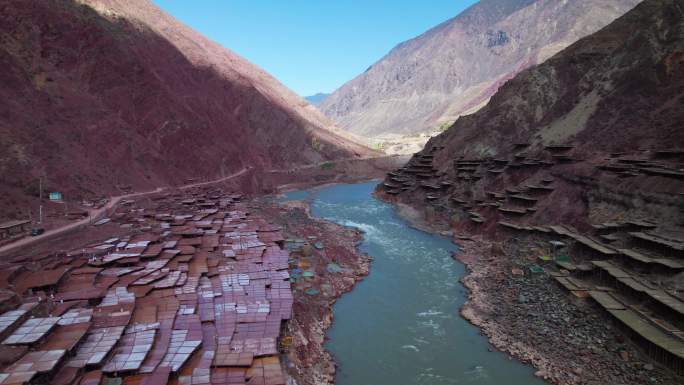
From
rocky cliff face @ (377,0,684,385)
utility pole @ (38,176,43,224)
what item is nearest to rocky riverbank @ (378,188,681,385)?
rocky cliff face @ (377,0,684,385)

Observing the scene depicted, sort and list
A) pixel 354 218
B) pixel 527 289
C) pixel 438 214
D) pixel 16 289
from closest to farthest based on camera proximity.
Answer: pixel 16 289
pixel 527 289
pixel 438 214
pixel 354 218

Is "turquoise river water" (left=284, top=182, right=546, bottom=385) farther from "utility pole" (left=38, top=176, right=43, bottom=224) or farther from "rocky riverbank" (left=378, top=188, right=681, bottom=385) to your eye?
"utility pole" (left=38, top=176, right=43, bottom=224)

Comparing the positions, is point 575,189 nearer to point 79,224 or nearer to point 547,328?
point 547,328

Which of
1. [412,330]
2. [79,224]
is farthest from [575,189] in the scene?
[79,224]

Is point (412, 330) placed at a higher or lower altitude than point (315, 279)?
lower

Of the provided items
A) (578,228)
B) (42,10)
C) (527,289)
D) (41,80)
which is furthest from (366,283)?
(42,10)

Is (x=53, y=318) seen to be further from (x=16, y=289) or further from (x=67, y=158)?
(x=67, y=158)

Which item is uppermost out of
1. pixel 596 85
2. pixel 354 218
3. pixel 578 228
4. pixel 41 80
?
pixel 596 85

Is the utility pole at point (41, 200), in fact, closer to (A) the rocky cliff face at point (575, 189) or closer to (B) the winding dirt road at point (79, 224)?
(B) the winding dirt road at point (79, 224)
